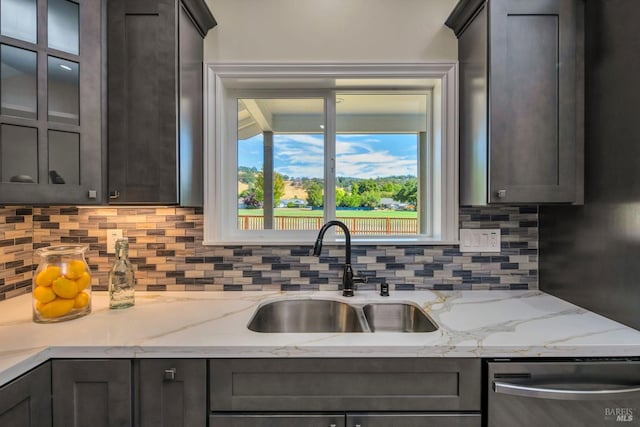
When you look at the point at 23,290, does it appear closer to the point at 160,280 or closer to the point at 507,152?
the point at 160,280

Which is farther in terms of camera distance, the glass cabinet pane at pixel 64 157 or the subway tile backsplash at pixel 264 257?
the subway tile backsplash at pixel 264 257

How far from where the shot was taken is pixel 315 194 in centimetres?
184

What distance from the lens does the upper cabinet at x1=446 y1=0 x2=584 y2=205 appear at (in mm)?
1316

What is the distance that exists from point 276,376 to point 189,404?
0.29 meters

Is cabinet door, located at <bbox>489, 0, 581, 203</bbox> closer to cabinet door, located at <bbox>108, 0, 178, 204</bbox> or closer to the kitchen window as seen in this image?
the kitchen window

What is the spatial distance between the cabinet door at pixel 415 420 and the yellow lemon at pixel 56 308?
111 cm

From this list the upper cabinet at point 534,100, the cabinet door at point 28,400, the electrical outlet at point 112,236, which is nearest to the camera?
the cabinet door at point 28,400

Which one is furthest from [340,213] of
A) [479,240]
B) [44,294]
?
[44,294]

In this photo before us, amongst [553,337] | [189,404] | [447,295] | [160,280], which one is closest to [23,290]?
[160,280]

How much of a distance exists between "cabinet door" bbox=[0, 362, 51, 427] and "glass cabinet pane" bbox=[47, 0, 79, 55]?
112 cm

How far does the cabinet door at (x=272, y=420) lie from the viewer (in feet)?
3.34

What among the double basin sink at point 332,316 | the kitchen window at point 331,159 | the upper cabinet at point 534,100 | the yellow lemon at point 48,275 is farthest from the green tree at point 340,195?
the yellow lemon at point 48,275

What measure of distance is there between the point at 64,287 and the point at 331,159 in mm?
1326

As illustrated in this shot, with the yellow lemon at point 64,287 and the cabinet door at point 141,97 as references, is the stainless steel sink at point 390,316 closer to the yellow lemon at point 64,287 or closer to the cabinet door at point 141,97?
the cabinet door at point 141,97
